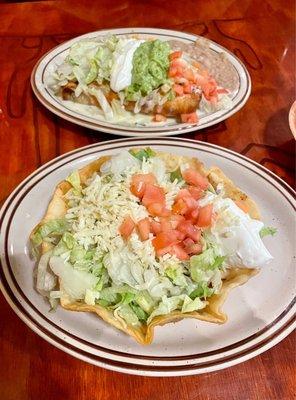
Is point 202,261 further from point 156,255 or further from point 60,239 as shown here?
point 60,239

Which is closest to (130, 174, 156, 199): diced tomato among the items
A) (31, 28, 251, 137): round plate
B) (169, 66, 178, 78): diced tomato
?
(31, 28, 251, 137): round plate

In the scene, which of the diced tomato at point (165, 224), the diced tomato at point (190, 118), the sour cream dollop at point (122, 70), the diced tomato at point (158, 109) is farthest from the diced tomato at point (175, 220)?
the sour cream dollop at point (122, 70)

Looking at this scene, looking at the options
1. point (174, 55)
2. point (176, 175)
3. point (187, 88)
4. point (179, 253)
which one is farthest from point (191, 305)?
point (174, 55)

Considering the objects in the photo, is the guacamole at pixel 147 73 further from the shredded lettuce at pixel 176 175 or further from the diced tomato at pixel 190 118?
the shredded lettuce at pixel 176 175

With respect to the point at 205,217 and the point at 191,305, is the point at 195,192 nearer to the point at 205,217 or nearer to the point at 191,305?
the point at 205,217

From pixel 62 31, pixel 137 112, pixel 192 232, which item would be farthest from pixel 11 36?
pixel 192 232
